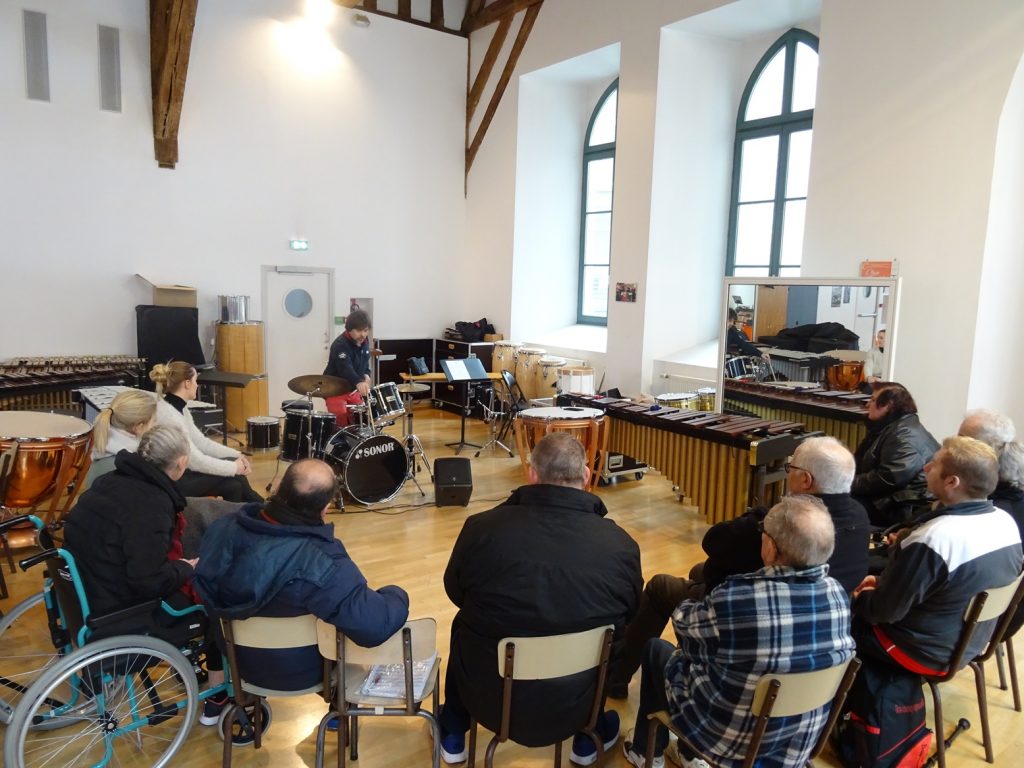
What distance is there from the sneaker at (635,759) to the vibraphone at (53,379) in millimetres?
5486

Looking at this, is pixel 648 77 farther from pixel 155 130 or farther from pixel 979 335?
pixel 155 130

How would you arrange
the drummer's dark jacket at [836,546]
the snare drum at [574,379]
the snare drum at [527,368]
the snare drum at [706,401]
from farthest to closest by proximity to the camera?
the snare drum at [527,368], the snare drum at [574,379], the snare drum at [706,401], the drummer's dark jacket at [836,546]

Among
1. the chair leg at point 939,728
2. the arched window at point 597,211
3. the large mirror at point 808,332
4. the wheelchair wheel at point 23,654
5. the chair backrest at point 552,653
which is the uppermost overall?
the arched window at point 597,211

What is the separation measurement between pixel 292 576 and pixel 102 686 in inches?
32.4

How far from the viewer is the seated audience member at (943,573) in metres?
2.53

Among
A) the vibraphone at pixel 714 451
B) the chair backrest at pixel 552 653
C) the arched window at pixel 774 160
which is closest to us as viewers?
the chair backrest at pixel 552 653

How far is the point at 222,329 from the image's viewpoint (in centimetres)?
839

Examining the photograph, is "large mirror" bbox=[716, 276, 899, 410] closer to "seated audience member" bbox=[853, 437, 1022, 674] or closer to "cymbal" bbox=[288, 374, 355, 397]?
"seated audience member" bbox=[853, 437, 1022, 674]

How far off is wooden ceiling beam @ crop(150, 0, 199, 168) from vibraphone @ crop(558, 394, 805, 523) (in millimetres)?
5954

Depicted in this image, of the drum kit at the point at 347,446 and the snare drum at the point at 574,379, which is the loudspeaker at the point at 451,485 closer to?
the drum kit at the point at 347,446

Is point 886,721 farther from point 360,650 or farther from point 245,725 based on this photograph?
point 245,725

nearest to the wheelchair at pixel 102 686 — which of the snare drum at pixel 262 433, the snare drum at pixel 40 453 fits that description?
the snare drum at pixel 40 453

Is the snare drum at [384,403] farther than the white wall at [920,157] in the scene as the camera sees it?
Yes

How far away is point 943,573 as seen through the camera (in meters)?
2.52
